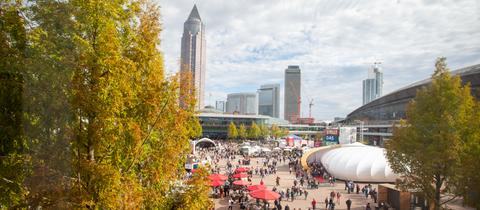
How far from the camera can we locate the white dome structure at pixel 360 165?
30.8 metres

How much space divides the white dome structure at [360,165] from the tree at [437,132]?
49.0ft

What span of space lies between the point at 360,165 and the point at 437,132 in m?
18.6

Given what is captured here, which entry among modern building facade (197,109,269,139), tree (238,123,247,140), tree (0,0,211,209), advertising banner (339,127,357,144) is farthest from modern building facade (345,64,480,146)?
tree (0,0,211,209)

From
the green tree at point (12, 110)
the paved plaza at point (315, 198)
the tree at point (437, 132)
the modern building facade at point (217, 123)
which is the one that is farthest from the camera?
the modern building facade at point (217, 123)

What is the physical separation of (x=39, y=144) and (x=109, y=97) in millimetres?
1290

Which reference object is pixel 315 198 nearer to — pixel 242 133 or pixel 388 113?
pixel 388 113

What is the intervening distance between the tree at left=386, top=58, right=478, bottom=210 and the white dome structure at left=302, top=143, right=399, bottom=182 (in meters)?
14.9

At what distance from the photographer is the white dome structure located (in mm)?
30750

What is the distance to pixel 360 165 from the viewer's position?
31.5 metres

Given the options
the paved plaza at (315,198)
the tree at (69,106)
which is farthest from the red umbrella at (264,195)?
the tree at (69,106)

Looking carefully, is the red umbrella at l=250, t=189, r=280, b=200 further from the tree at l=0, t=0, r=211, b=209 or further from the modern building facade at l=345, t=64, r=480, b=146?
the modern building facade at l=345, t=64, r=480, b=146

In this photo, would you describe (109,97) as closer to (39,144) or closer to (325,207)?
(39,144)

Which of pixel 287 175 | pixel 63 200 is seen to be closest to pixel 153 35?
pixel 63 200

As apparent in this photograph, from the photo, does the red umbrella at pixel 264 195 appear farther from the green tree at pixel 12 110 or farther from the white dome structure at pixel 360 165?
the green tree at pixel 12 110
